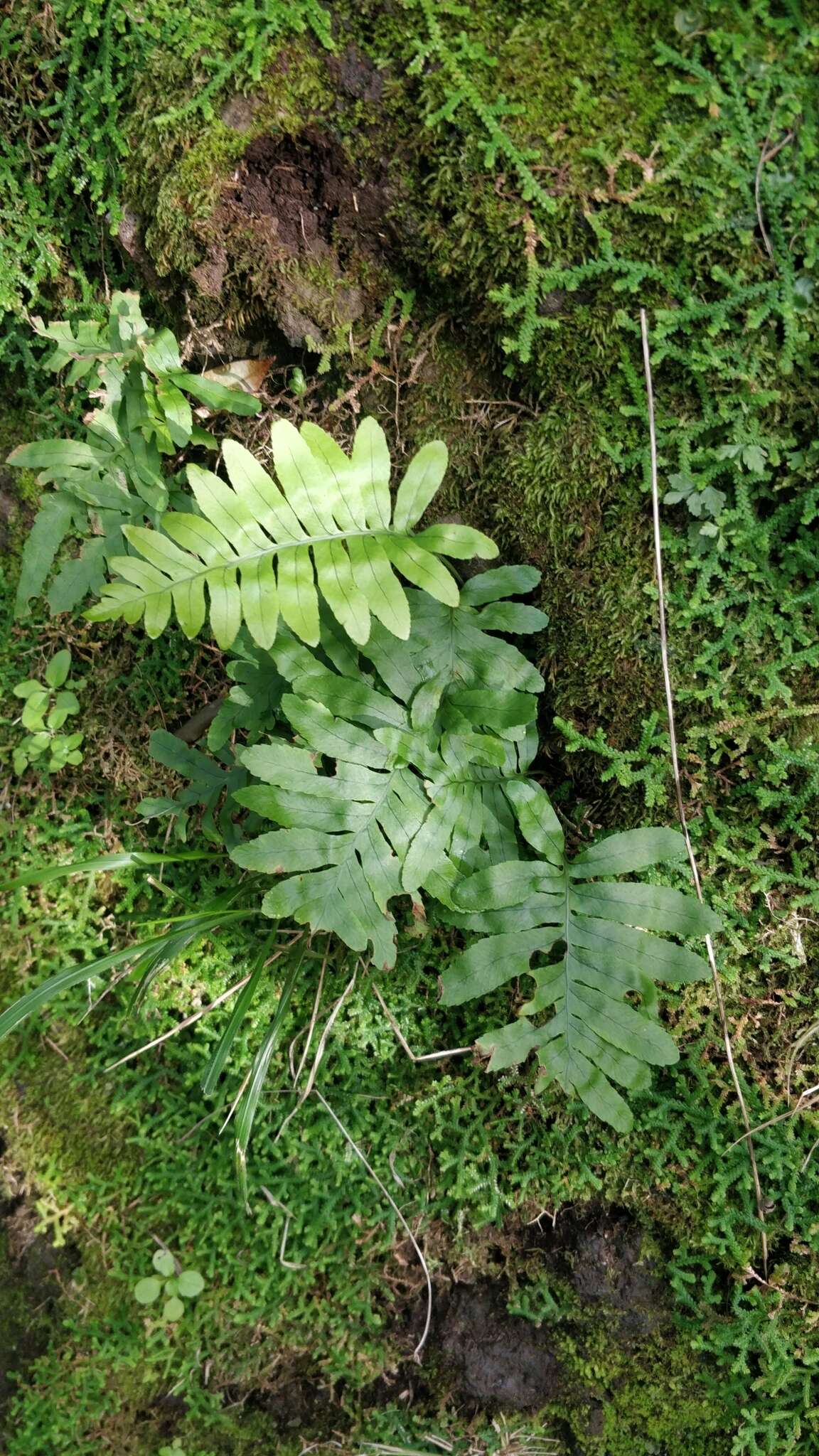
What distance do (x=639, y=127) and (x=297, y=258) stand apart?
39.3 inches

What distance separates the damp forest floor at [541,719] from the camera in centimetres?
227

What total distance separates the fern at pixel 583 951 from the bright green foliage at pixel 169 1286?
1.49m

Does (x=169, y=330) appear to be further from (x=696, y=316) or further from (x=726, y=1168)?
Answer: (x=726, y=1168)

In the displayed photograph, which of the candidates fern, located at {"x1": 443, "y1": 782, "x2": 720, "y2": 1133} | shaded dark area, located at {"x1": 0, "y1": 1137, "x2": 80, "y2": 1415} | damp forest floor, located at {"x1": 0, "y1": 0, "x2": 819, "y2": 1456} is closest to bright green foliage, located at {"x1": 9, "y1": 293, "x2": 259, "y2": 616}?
damp forest floor, located at {"x1": 0, "y1": 0, "x2": 819, "y2": 1456}

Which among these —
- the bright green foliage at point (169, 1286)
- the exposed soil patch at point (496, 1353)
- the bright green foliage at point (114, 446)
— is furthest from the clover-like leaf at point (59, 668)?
the exposed soil patch at point (496, 1353)

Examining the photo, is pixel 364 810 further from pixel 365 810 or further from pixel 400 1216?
pixel 400 1216

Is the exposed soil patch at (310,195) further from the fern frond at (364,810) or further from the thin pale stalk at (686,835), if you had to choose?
the fern frond at (364,810)

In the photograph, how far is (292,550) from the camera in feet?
7.71

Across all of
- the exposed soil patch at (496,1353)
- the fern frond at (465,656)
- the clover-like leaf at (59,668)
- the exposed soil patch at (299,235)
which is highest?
the exposed soil patch at (299,235)

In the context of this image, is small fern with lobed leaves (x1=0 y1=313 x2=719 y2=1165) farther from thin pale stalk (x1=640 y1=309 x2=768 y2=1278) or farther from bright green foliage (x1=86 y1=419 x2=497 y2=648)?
thin pale stalk (x1=640 y1=309 x2=768 y2=1278)

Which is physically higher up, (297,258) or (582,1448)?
(297,258)

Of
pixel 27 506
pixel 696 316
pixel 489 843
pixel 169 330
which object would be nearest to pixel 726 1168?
pixel 489 843

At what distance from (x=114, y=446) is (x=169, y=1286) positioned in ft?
9.19

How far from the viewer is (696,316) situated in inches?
89.3
